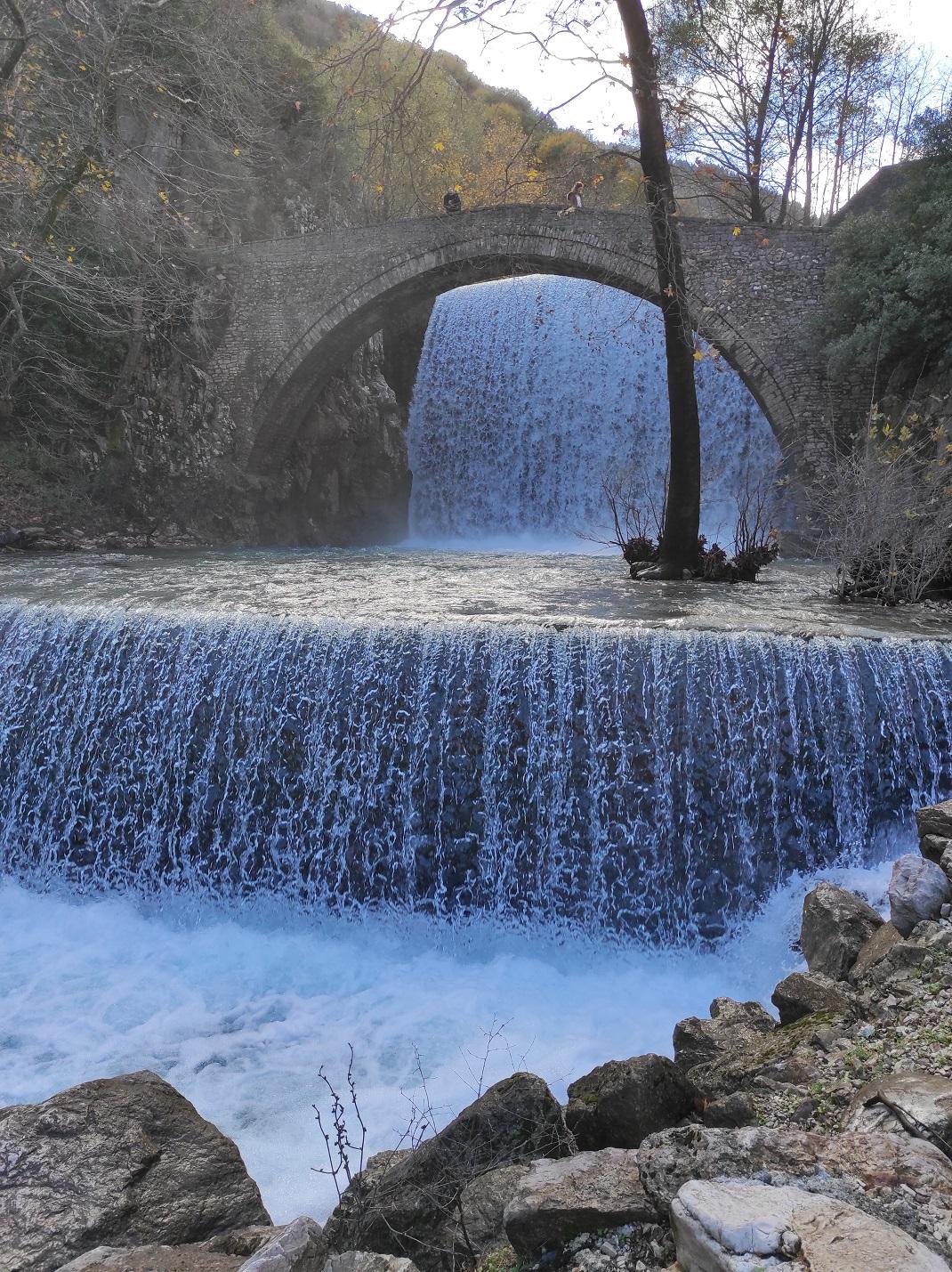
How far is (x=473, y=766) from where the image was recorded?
5.33 m

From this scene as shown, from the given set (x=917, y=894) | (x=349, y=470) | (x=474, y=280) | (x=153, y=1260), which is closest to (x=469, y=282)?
(x=474, y=280)

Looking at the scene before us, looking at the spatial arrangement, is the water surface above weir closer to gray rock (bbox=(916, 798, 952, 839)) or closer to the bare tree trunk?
the bare tree trunk

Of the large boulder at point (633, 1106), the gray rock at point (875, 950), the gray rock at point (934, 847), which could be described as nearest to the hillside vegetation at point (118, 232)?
the gray rock at point (934, 847)

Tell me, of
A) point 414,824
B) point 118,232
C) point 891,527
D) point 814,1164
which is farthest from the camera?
point 118,232

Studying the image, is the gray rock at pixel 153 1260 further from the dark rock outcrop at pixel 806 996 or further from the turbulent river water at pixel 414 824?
the dark rock outcrop at pixel 806 996

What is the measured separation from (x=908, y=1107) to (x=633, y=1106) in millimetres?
927

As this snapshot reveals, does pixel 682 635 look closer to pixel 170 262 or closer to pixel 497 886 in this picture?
pixel 497 886

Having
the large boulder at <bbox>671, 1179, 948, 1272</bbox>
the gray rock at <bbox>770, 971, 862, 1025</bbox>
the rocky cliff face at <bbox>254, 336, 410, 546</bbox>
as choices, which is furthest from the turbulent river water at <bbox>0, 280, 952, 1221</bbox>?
the rocky cliff face at <bbox>254, 336, 410, 546</bbox>

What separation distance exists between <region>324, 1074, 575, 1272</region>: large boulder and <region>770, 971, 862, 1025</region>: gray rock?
0.84m

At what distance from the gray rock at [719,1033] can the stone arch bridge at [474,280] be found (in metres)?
8.85

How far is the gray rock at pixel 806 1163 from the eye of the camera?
1613 millimetres

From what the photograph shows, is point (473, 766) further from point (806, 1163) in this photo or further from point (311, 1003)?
point (806, 1163)

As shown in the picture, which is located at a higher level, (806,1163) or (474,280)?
(474,280)

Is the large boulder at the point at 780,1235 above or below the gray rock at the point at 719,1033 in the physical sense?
above
